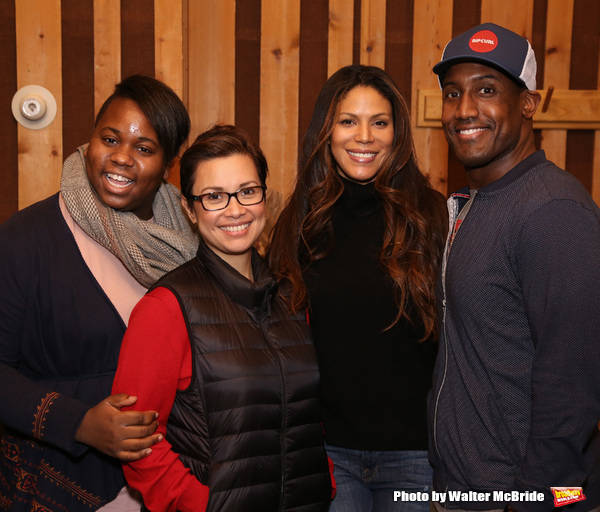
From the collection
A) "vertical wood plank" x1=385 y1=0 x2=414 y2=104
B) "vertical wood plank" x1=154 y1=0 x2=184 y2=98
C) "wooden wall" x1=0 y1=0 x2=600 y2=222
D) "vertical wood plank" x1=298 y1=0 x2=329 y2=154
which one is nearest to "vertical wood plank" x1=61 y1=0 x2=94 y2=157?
"wooden wall" x1=0 y1=0 x2=600 y2=222

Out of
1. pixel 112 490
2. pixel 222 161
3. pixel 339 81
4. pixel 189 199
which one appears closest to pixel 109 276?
pixel 189 199

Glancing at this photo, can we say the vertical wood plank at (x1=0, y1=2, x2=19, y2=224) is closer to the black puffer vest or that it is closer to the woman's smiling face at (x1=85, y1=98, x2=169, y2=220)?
the woman's smiling face at (x1=85, y1=98, x2=169, y2=220)

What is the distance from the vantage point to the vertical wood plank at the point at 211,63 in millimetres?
3051

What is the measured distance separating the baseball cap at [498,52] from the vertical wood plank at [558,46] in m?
1.62

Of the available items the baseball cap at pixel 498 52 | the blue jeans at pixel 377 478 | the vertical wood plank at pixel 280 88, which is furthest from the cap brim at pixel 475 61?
the vertical wood plank at pixel 280 88

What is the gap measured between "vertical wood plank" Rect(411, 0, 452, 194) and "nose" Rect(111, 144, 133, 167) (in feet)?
5.58

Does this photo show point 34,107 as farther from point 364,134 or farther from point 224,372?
point 224,372

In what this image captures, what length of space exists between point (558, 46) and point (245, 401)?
8.40 ft

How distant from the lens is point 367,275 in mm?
1923

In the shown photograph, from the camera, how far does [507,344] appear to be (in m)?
1.44

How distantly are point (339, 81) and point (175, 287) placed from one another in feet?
3.19

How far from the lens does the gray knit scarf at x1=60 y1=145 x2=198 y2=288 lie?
1.80 m

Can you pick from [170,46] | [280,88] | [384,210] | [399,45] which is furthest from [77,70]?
[384,210]

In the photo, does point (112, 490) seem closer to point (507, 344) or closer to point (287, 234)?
point (287, 234)
